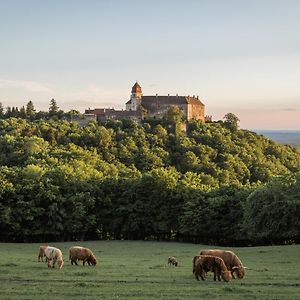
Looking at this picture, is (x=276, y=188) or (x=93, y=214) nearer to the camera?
(x=276, y=188)

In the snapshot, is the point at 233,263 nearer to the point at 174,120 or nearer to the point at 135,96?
the point at 174,120

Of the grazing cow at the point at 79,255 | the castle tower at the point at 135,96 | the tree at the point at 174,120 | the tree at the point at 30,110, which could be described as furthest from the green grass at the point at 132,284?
the castle tower at the point at 135,96

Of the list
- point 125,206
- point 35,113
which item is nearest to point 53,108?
point 35,113

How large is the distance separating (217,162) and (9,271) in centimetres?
9949

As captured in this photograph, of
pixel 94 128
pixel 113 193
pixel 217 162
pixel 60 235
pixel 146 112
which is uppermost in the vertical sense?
pixel 146 112

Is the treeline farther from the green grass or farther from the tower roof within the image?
the green grass

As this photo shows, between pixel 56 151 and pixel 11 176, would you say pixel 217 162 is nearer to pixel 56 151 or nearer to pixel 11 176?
pixel 56 151

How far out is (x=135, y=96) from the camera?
625ft

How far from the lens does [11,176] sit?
71.9 meters

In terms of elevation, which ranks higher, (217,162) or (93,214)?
(217,162)

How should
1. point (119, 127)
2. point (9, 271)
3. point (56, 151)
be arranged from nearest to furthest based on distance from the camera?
1. point (9, 271)
2. point (56, 151)
3. point (119, 127)

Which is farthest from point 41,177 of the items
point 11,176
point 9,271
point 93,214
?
point 9,271

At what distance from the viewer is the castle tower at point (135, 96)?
188625 mm

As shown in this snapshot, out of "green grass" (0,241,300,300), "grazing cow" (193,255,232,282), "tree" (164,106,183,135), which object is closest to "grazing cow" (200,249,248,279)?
"green grass" (0,241,300,300)
